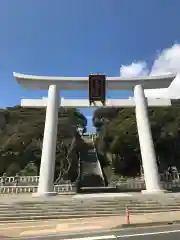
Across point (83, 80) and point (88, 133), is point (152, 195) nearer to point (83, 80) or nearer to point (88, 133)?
point (83, 80)

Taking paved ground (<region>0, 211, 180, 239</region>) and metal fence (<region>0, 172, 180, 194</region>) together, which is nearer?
paved ground (<region>0, 211, 180, 239</region>)

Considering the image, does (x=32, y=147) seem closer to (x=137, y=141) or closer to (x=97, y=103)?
(x=137, y=141)

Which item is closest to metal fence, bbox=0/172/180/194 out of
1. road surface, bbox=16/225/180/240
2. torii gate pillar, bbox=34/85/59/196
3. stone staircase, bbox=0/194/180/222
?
torii gate pillar, bbox=34/85/59/196

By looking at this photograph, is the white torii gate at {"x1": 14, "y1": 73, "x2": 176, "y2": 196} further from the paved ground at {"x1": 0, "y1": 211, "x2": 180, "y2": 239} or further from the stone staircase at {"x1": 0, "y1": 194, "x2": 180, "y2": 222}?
the paved ground at {"x1": 0, "y1": 211, "x2": 180, "y2": 239}

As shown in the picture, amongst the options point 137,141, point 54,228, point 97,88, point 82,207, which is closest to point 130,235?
point 54,228

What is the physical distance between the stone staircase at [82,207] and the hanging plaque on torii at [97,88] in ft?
29.1

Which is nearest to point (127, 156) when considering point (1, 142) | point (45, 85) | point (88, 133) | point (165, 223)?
point (1, 142)

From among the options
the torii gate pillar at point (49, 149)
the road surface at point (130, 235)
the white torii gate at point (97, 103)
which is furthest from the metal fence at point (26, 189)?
the road surface at point (130, 235)

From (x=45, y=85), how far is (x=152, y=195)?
1214 cm

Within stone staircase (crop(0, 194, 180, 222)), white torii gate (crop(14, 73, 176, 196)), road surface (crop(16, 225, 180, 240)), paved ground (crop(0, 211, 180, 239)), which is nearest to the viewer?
road surface (crop(16, 225, 180, 240))

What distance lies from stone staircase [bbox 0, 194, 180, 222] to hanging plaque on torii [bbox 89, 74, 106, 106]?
29.1 ft

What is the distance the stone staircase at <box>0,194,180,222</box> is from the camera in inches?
485

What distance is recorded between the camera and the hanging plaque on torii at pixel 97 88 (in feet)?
67.5

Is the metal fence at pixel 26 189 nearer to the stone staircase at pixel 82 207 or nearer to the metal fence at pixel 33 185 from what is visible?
the metal fence at pixel 33 185
